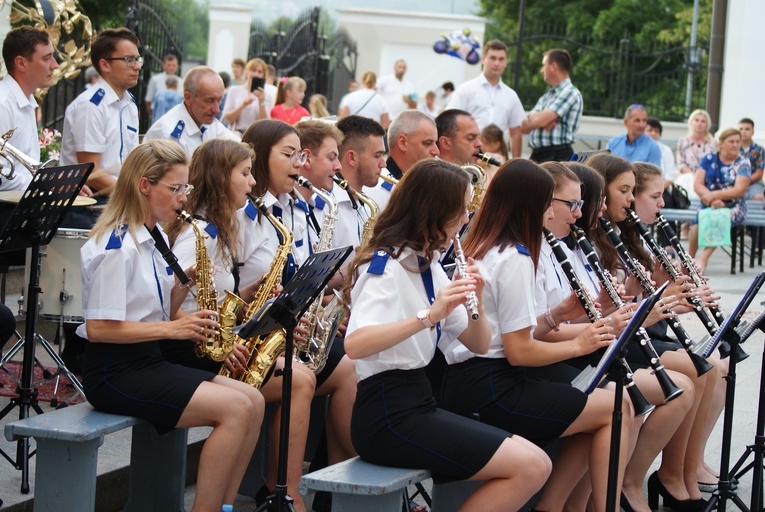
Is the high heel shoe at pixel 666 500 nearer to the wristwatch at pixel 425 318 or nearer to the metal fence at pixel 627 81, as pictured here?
the wristwatch at pixel 425 318

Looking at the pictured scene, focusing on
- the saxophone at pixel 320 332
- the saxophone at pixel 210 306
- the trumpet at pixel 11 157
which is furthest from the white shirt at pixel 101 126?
the saxophone at pixel 210 306

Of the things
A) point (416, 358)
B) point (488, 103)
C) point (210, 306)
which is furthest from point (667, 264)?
point (488, 103)

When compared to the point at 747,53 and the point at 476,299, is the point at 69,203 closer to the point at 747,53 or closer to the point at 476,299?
the point at 476,299

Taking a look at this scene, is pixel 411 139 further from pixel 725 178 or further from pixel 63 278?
pixel 725 178

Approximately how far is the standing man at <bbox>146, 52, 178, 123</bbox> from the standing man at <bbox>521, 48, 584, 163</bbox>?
7.24 meters

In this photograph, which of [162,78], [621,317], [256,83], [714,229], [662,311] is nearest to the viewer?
[621,317]

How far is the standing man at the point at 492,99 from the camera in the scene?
32.8 ft

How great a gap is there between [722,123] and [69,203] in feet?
42.1

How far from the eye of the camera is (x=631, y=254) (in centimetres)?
532

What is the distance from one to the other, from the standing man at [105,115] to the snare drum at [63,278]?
1.03 meters

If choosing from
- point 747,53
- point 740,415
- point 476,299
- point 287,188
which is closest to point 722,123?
point 747,53

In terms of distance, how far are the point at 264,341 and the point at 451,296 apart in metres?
1.25

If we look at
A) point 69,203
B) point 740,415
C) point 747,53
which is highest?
point 747,53

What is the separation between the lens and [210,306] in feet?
13.6
